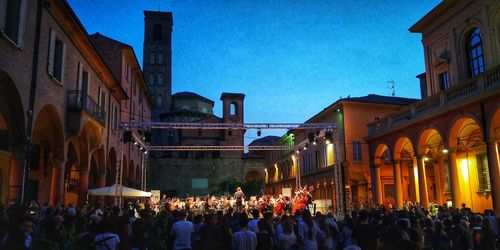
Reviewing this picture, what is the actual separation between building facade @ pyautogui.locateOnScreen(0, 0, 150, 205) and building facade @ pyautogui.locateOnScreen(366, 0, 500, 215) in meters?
17.2

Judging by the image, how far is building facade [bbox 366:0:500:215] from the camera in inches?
735

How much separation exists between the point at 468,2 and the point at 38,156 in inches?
913

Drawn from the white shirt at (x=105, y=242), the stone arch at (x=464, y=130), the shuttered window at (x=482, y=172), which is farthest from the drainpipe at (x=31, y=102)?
the shuttered window at (x=482, y=172)

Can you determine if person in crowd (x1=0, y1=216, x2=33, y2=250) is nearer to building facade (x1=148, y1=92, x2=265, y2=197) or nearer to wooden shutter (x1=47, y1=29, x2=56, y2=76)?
wooden shutter (x1=47, y1=29, x2=56, y2=76)

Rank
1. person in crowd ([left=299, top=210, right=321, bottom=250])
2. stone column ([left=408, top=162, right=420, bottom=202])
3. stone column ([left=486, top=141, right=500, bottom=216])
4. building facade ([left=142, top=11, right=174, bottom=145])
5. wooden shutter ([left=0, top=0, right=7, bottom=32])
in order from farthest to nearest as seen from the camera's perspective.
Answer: building facade ([left=142, top=11, right=174, bottom=145]), stone column ([left=408, top=162, right=420, bottom=202]), stone column ([left=486, top=141, right=500, bottom=216]), wooden shutter ([left=0, top=0, right=7, bottom=32]), person in crowd ([left=299, top=210, right=321, bottom=250])

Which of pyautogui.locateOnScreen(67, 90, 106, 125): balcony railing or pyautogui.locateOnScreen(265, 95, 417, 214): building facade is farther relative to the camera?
pyautogui.locateOnScreen(265, 95, 417, 214): building facade

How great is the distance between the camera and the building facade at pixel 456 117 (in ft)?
61.3

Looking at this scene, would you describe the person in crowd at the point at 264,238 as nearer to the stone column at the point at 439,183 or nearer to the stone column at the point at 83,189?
the stone column at the point at 83,189

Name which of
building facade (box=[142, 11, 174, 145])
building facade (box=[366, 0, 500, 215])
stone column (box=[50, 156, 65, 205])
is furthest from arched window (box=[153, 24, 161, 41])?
→ stone column (box=[50, 156, 65, 205])


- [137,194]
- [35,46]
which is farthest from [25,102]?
[137,194]

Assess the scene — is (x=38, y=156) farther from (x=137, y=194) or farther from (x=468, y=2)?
(x=468, y=2)

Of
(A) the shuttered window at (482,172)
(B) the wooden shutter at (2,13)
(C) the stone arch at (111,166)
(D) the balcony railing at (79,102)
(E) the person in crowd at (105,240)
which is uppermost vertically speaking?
(B) the wooden shutter at (2,13)

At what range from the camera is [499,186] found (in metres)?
18.0

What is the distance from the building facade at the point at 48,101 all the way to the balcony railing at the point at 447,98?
1711 centimetres
